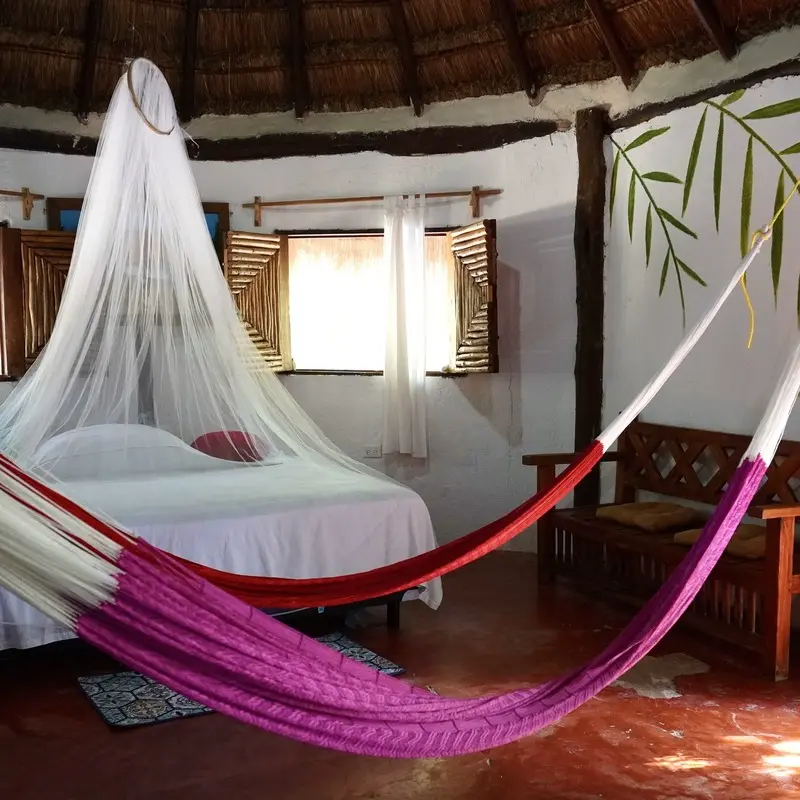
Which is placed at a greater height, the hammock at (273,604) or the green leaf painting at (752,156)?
the green leaf painting at (752,156)

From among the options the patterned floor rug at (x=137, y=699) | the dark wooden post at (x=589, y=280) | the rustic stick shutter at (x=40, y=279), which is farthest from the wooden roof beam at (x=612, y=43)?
the patterned floor rug at (x=137, y=699)

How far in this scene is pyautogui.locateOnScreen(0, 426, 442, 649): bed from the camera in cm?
285

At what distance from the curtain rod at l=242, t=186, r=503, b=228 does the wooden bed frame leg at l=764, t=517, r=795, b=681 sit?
248cm

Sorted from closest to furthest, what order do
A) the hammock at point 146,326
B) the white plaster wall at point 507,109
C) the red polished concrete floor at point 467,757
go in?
1. the red polished concrete floor at point 467,757
2. the hammock at point 146,326
3. the white plaster wall at point 507,109

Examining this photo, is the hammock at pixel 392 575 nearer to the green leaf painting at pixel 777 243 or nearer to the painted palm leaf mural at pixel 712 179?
the green leaf painting at pixel 777 243

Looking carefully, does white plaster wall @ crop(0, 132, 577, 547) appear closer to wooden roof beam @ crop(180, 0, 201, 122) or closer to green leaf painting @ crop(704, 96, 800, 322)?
wooden roof beam @ crop(180, 0, 201, 122)

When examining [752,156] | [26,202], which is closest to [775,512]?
[752,156]

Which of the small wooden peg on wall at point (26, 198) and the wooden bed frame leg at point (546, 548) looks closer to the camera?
the wooden bed frame leg at point (546, 548)

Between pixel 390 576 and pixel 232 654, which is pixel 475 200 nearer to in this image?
pixel 390 576

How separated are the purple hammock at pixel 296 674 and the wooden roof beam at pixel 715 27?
2.54 meters

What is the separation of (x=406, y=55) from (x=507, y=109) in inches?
23.8

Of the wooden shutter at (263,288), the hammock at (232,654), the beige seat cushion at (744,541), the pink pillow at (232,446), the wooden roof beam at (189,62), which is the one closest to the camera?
the hammock at (232,654)

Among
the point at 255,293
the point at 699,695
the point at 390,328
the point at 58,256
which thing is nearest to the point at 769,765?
the point at 699,695

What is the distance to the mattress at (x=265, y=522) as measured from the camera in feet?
9.28
